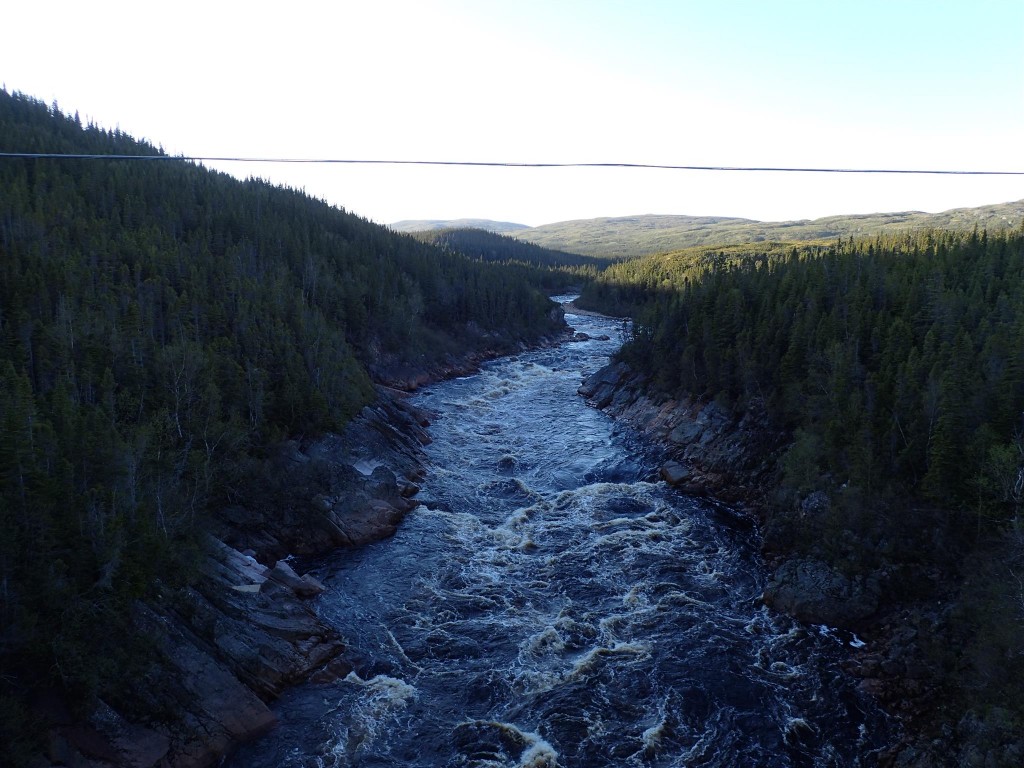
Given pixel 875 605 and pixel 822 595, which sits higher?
pixel 875 605

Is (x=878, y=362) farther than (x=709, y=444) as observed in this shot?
No

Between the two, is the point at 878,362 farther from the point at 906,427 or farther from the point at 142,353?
the point at 142,353

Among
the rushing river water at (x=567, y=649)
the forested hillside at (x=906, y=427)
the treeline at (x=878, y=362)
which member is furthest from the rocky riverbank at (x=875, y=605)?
the treeline at (x=878, y=362)

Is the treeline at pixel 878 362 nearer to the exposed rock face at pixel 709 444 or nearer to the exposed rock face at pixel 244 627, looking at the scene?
the exposed rock face at pixel 709 444

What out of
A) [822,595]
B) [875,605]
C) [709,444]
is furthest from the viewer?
[709,444]

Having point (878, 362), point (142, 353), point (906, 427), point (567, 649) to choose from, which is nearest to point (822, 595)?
point (906, 427)

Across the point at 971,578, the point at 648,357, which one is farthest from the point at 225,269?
the point at 971,578
